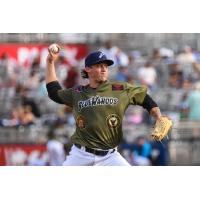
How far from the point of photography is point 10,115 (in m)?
11.6

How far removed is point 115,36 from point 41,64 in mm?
1458

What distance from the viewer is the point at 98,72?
666cm

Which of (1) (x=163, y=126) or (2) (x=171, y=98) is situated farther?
(2) (x=171, y=98)

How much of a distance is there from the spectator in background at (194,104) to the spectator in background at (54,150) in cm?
229

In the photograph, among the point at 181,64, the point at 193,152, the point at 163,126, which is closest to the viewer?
the point at 163,126

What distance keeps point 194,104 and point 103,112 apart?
4769 mm

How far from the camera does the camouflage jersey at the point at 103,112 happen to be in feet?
21.7

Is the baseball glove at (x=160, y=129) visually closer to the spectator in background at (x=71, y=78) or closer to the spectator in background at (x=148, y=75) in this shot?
the spectator in background at (x=148, y=75)

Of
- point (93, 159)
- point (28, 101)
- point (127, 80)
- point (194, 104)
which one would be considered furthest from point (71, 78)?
point (93, 159)

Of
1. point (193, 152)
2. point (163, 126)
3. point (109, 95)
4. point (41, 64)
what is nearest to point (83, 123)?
point (109, 95)

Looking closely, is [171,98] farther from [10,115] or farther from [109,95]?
[109,95]

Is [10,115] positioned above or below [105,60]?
below

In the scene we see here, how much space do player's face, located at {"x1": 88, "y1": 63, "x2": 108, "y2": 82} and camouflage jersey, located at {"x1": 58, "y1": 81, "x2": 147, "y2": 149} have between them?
0.30ft

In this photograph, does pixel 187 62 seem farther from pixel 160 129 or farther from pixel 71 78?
pixel 160 129
